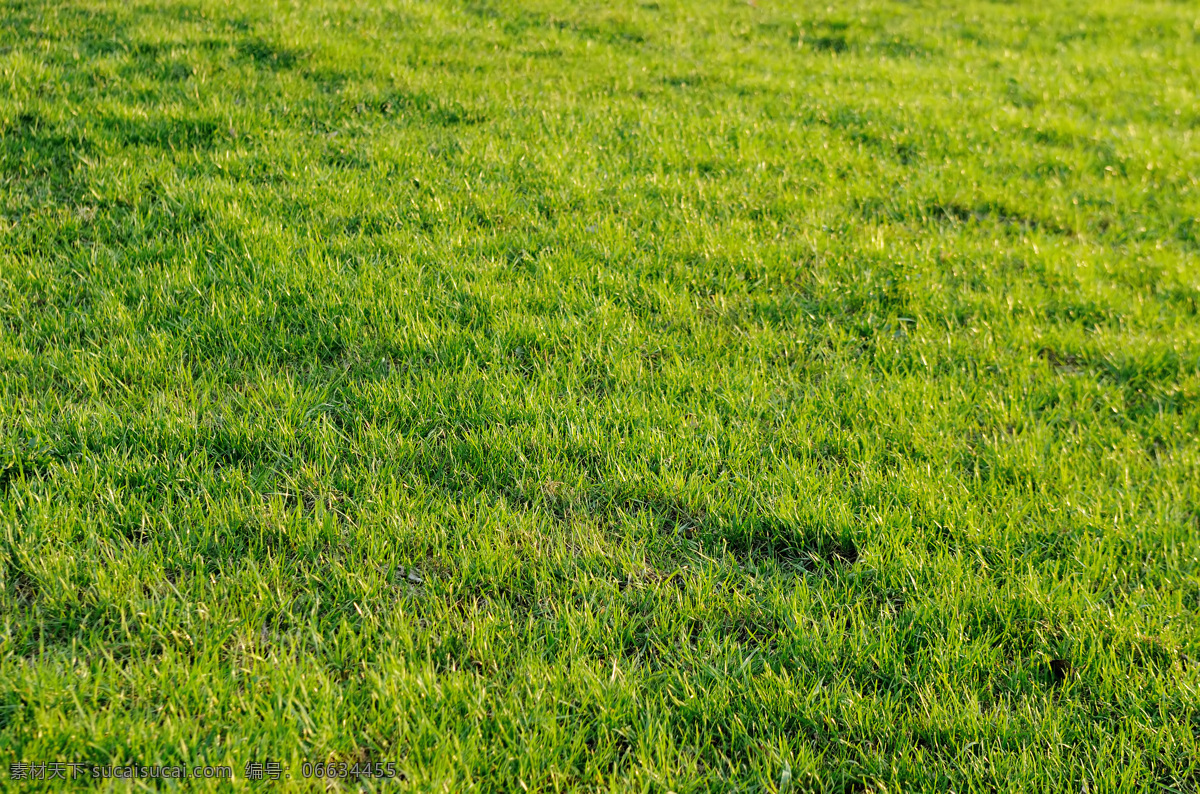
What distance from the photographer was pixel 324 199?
19.4 feet

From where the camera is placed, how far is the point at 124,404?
398 cm

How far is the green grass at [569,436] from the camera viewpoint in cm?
288

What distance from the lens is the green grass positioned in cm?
288

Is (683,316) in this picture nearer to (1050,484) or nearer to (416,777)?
(1050,484)

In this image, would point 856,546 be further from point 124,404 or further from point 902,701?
point 124,404

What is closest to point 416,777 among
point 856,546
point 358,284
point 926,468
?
point 856,546

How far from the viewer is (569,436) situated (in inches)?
162

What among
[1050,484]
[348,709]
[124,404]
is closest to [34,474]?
[124,404]

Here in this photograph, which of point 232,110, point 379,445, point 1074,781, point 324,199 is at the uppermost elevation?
point 232,110

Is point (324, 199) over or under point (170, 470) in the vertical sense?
over

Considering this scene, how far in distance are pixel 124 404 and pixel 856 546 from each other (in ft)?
11.0

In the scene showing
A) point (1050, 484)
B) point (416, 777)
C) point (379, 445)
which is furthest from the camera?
point (1050, 484)

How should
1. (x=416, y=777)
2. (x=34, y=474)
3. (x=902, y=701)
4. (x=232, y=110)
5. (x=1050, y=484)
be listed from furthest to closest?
(x=232, y=110) < (x=1050, y=484) < (x=34, y=474) < (x=902, y=701) < (x=416, y=777)

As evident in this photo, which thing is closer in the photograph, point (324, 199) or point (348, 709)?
point (348, 709)
